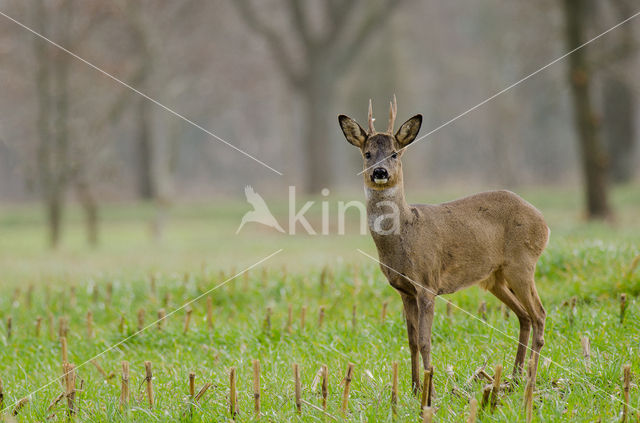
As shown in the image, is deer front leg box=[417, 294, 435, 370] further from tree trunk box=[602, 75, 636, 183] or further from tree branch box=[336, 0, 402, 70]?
tree trunk box=[602, 75, 636, 183]

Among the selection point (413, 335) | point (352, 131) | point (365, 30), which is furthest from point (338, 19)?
point (413, 335)

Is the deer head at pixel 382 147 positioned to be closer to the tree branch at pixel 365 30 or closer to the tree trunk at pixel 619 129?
the tree branch at pixel 365 30

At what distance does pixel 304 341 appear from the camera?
18.6ft

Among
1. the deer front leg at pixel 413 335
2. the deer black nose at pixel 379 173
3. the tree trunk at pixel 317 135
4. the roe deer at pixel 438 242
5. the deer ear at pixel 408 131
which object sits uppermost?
the tree trunk at pixel 317 135

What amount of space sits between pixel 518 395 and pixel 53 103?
17731 millimetres

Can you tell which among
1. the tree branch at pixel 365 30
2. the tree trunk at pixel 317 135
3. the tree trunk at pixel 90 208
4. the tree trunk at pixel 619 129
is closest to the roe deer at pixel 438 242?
the tree trunk at pixel 90 208

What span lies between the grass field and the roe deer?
42 cm

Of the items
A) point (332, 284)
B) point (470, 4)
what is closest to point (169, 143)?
point (332, 284)

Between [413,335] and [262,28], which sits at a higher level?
[262,28]

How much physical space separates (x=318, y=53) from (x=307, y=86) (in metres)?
1.19

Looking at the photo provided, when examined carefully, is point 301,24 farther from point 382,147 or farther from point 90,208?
point 382,147

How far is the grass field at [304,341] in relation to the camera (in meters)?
4.12

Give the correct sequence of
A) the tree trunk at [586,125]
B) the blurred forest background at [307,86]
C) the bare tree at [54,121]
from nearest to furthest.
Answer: the tree trunk at [586,125], the bare tree at [54,121], the blurred forest background at [307,86]

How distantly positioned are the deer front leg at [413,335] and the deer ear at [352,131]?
3.09 ft
